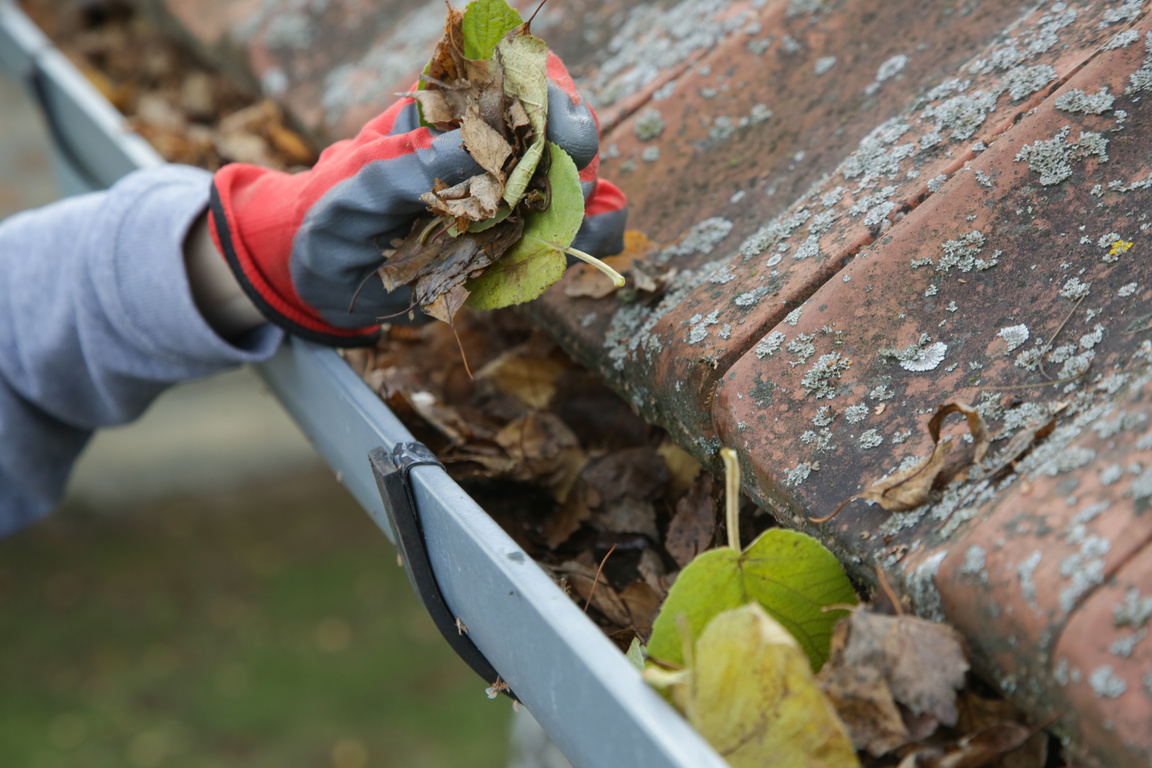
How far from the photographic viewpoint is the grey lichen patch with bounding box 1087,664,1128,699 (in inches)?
22.7

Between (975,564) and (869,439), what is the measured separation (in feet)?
0.52

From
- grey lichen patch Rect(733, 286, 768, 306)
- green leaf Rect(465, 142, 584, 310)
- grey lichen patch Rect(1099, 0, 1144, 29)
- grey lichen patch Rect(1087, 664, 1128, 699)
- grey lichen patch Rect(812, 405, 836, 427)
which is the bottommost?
grey lichen patch Rect(1087, 664, 1128, 699)

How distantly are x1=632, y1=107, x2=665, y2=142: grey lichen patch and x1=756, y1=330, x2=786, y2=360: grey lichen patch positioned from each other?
44 cm

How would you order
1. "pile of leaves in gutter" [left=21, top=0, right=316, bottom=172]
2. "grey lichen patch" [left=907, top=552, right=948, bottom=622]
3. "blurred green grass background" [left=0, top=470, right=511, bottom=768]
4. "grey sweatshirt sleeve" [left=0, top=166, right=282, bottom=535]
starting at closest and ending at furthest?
"grey lichen patch" [left=907, top=552, right=948, bottom=622] → "grey sweatshirt sleeve" [left=0, top=166, right=282, bottom=535] → "pile of leaves in gutter" [left=21, top=0, right=316, bottom=172] → "blurred green grass background" [left=0, top=470, right=511, bottom=768]

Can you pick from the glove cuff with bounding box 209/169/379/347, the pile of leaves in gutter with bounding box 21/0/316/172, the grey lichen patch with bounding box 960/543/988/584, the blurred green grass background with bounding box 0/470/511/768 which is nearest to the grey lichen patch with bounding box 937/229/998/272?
the grey lichen patch with bounding box 960/543/988/584

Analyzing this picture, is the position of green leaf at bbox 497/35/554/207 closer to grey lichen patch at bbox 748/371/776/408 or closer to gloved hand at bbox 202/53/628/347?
gloved hand at bbox 202/53/628/347

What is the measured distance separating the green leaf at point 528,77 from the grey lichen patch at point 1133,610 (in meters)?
0.59

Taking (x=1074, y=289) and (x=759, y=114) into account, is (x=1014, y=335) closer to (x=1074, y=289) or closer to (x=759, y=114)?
(x=1074, y=289)

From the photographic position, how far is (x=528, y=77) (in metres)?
0.85

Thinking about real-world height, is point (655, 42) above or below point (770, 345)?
above

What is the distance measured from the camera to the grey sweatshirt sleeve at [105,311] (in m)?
1.14

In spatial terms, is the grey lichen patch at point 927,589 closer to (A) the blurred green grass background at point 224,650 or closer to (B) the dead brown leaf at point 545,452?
(B) the dead brown leaf at point 545,452

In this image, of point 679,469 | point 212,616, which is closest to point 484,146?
point 679,469

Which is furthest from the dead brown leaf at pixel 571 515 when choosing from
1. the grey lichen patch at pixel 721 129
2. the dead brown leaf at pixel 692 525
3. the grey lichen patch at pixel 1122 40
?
the grey lichen patch at pixel 1122 40
